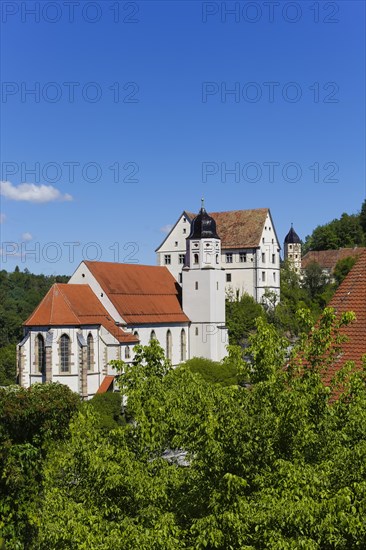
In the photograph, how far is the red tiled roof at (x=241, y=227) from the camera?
240ft

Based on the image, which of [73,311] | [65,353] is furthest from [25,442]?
[73,311]

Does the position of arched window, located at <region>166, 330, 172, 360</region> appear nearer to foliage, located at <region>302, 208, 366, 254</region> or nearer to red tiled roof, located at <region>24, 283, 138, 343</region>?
red tiled roof, located at <region>24, 283, 138, 343</region>

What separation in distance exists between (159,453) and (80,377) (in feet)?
119

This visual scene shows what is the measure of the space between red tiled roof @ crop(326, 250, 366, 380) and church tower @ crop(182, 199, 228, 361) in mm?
42866

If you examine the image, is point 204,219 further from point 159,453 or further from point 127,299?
point 159,453

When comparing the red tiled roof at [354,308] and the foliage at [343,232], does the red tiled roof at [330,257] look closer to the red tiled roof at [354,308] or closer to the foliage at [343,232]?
the foliage at [343,232]

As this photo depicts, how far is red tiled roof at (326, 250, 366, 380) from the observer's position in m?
12.3

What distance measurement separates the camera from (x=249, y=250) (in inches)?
2881

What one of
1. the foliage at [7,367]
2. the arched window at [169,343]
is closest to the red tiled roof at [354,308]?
the arched window at [169,343]

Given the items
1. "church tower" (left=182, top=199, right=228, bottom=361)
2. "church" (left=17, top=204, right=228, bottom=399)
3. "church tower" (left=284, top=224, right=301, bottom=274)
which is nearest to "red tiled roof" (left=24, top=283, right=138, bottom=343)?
"church" (left=17, top=204, right=228, bottom=399)

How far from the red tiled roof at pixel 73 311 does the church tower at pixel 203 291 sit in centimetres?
910

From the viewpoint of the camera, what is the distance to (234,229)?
245 feet

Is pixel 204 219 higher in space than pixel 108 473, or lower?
higher

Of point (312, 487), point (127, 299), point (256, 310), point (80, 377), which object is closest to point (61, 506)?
point (312, 487)
